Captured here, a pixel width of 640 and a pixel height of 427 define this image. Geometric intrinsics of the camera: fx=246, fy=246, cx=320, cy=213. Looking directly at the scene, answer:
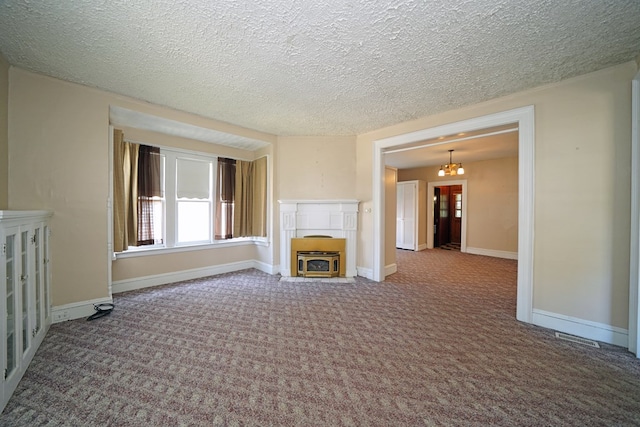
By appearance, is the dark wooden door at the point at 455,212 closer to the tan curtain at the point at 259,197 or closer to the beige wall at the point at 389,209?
the beige wall at the point at 389,209

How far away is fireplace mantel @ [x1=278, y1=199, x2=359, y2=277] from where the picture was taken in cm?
467

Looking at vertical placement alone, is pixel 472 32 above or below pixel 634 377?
above

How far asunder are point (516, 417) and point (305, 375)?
1.38m

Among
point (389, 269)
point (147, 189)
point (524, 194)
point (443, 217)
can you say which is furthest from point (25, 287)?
point (443, 217)

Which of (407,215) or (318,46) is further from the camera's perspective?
(407,215)

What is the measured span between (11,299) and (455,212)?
1077 cm

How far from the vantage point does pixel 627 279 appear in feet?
7.66

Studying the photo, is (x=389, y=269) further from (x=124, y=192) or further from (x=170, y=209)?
(x=124, y=192)

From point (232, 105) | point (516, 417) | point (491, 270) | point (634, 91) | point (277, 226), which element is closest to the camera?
point (516, 417)

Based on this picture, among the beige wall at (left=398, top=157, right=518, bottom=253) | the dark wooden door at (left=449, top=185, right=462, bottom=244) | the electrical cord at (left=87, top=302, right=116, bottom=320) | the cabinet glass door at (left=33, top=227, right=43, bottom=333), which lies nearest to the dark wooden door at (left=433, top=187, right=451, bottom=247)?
the dark wooden door at (left=449, top=185, right=462, bottom=244)

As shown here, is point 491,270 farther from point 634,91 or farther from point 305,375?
point 305,375

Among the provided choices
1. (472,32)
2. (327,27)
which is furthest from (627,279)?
(327,27)

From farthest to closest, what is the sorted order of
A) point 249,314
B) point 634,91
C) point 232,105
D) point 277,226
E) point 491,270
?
point 491,270 < point 277,226 < point 232,105 < point 249,314 < point 634,91

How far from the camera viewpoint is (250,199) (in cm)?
527
